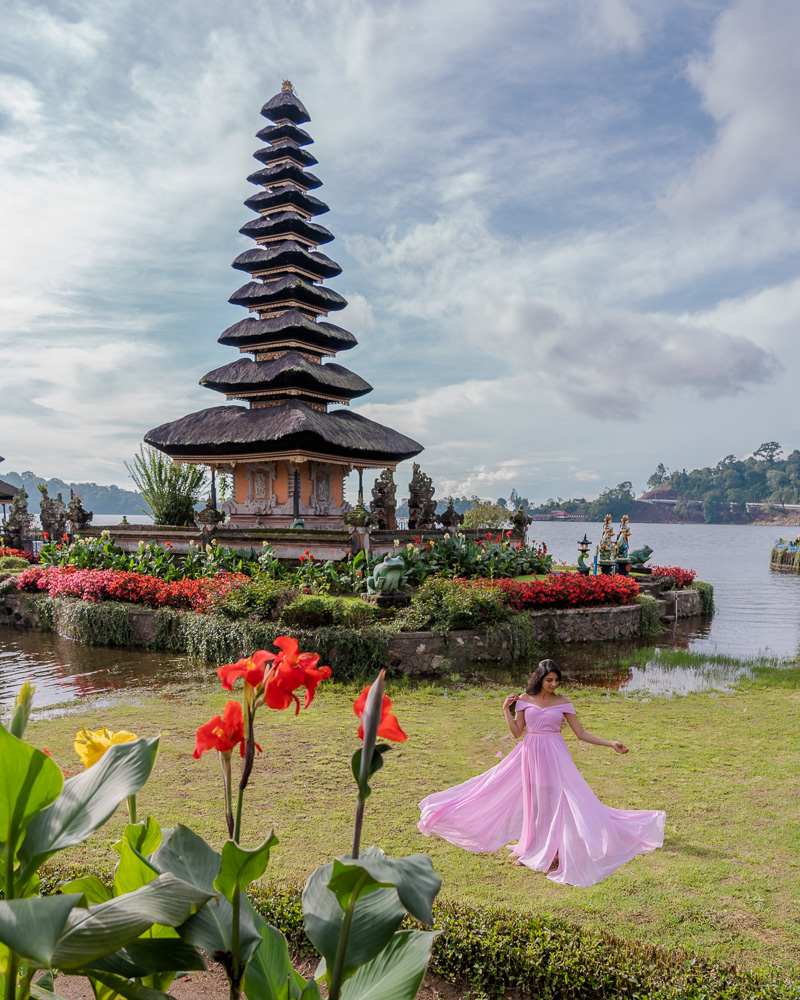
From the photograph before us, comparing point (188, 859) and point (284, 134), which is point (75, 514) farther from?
point (188, 859)

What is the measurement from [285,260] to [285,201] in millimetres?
3094

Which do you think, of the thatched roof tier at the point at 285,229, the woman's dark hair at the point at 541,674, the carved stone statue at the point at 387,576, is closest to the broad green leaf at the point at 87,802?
the woman's dark hair at the point at 541,674

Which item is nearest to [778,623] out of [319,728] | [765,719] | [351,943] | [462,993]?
[765,719]

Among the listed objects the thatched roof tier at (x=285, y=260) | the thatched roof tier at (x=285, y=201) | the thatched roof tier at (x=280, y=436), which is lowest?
the thatched roof tier at (x=280, y=436)

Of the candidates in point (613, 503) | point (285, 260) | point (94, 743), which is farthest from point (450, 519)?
point (613, 503)

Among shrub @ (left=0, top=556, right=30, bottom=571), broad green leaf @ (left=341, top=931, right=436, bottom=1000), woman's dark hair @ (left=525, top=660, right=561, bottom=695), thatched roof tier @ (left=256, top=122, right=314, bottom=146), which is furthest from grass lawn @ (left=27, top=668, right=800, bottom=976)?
thatched roof tier @ (left=256, top=122, right=314, bottom=146)

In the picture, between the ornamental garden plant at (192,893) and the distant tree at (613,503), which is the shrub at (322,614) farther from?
the distant tree at (613,503)

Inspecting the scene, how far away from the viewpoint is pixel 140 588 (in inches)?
565

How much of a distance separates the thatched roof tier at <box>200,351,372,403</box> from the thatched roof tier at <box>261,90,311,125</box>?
1150cm

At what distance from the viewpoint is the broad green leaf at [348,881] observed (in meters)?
1.35

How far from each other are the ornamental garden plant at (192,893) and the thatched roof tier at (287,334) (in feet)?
81.8

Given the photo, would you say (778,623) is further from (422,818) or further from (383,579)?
(422,818)

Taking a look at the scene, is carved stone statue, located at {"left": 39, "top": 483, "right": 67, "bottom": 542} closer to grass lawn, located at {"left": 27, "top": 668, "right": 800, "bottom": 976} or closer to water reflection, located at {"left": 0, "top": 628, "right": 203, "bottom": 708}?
water reflection, located at {"left": 0, "top": 628, "right": 203, "bottom": 708}

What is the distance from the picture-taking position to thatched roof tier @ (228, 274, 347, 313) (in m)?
26.4
